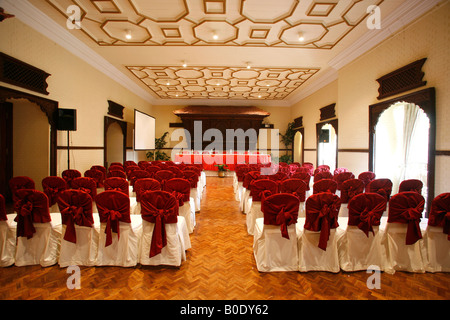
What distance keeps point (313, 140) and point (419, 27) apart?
545cm

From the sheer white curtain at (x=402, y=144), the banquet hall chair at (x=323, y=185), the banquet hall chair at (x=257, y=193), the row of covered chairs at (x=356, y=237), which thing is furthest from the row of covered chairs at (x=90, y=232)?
the sheer white curtain at (x=402, y=144)

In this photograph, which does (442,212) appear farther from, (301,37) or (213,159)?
(213,159)

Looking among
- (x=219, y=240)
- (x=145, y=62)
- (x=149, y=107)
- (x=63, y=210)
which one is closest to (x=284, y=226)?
(x=219, y=240)

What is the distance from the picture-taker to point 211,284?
2201 millimetres

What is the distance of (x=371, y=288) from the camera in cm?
213

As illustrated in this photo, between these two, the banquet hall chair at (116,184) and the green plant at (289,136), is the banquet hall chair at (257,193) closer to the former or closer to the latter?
the banquet hall chair at (116,184)

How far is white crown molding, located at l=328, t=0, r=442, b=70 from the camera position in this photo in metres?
3.81

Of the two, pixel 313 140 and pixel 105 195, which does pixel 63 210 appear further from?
pixel 313 140

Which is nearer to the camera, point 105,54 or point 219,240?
point 219,240

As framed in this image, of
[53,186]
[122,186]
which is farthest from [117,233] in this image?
[53,186]

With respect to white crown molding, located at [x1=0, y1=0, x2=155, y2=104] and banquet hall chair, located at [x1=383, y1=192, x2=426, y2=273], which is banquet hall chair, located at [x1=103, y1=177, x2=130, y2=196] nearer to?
banquet hall chair, located at [x1=383, y1=192, x2=426, y2=273]

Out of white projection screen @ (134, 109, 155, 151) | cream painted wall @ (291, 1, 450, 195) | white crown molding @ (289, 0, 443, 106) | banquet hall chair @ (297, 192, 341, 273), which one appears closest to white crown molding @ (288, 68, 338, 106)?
white crown molding @ (289, 0, 443, 106)

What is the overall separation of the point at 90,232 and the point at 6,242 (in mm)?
1028
